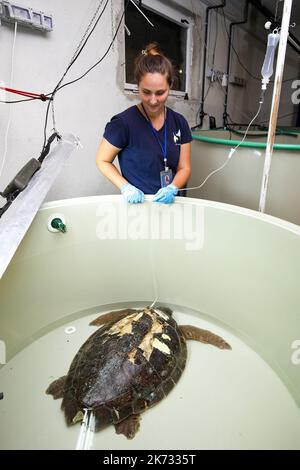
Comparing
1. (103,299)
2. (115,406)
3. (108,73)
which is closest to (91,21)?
(108,73)

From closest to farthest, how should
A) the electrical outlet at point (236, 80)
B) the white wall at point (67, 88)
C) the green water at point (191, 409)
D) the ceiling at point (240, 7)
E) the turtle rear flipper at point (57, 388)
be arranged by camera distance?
the green water at point (191, 409) → the turtle rear flipper at point (57, 388) → the white wall at point (67, 88) → the ceiling at point (240, 7) → the electrical outlet at point (236, 80)

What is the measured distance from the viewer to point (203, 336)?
1.21 meters

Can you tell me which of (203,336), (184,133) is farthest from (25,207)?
(203,336)

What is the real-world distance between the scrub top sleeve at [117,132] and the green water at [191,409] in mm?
978

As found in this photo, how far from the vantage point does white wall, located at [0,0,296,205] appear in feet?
4.83

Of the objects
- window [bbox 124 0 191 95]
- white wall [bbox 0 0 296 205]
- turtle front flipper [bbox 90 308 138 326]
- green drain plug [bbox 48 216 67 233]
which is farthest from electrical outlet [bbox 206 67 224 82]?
turtle front flipper [bbox 90 308 138 326]

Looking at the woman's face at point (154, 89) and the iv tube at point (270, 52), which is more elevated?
the iv tube at point (270, 52)

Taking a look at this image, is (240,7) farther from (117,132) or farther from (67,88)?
(117,132)

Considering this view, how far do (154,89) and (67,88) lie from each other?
0.96m

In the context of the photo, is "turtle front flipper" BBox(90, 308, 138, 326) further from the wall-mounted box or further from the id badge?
the wall-mounted box

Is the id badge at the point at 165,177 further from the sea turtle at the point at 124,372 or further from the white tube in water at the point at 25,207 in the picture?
the sea turtle at the point at 124,372

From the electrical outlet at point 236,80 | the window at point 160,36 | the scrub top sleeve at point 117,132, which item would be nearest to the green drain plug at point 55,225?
the scrub top sleeve at point 117,132

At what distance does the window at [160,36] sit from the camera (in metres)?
2.13
